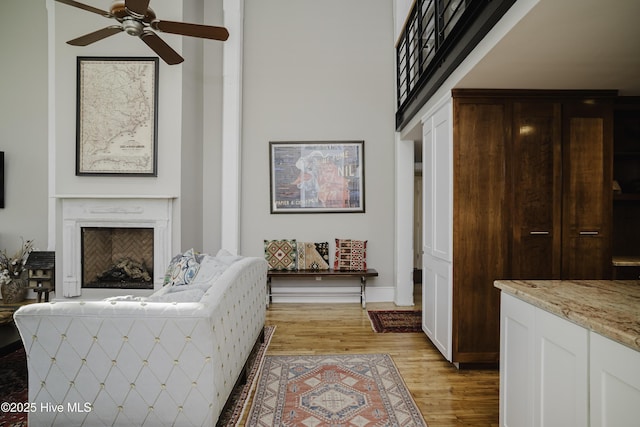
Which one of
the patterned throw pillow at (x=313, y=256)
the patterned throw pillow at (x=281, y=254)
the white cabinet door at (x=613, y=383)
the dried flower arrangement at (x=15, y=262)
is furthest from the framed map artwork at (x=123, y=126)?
the white cabinet door at (x=613, y=383)

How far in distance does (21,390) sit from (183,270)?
126cm

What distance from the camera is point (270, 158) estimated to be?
4902 mm

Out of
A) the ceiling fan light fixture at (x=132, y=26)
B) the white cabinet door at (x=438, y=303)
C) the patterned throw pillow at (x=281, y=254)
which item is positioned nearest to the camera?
the ceiling fan light fixture at (x=132, y=26)

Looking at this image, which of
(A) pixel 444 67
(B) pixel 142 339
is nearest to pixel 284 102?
(A) pixel 444 67

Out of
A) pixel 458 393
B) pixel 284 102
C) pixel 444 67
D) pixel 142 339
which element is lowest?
pixel 458 393

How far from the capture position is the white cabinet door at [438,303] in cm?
277

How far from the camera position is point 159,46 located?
122 inches

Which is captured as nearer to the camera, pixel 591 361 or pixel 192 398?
pixel 591 361

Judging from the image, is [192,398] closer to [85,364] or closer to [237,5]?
[85,364]

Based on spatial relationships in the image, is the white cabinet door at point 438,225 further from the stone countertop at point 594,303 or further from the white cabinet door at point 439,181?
the stone countertop at point 594,303

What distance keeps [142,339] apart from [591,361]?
180 cm

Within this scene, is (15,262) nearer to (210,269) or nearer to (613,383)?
(210,269)

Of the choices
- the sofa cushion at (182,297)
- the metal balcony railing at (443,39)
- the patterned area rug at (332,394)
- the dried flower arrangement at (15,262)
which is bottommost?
the patterned area rug at (332,394)

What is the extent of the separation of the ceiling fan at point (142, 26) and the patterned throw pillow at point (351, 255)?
295 cm
